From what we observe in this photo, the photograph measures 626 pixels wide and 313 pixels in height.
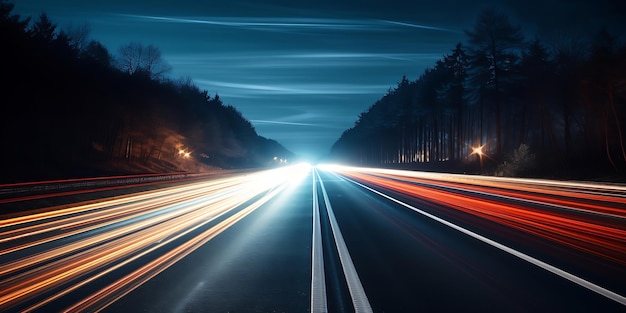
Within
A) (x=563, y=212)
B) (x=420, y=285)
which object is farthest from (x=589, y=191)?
(x=420, y=285)

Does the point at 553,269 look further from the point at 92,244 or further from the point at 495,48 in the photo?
the point at 495,48

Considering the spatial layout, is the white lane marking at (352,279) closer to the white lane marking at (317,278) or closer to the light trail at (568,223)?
the white lane marking at (317,278)

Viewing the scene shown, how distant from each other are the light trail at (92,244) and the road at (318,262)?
3 centimetres

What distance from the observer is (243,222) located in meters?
12.4

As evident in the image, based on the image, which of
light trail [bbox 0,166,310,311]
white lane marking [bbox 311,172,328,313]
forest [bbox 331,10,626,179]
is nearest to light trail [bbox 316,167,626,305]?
white lane marking [bbox 311,172,328,313]

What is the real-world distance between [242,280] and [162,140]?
204 ft

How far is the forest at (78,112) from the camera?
1383 inches

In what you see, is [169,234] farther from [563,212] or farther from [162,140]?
[162,140]

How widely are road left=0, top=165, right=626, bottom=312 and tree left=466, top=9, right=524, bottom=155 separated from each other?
1302 inches

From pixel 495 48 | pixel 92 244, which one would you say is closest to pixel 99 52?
pixel 495 48

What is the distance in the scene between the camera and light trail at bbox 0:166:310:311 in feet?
18.1

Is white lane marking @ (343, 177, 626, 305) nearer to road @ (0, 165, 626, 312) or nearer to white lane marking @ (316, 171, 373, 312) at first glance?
road @ (0, 165, 626, 312)

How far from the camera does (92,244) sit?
8.75 metres

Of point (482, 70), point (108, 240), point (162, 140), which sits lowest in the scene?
→ point (108, 240)
